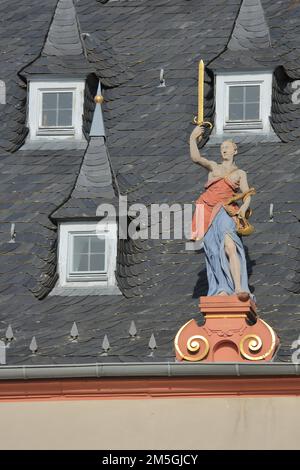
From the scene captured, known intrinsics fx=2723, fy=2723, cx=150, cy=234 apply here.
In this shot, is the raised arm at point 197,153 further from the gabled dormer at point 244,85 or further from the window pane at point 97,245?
the gabled dormer at point 244,85

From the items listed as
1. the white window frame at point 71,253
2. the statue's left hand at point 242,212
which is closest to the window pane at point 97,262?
the white window frame at point 71,253

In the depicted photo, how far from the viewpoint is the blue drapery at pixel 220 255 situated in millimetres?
38781

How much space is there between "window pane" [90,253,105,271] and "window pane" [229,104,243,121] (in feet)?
12.2

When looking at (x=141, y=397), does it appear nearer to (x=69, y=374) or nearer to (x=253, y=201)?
(x=69, y=374)

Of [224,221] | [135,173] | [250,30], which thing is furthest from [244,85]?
[224,221]

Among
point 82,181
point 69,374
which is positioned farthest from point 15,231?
point 69,374

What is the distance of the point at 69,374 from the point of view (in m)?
38.1

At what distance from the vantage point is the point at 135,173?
42406 mm

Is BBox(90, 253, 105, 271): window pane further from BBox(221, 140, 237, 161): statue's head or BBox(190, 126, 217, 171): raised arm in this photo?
BBox(221, 140, 237, 161): statue's head

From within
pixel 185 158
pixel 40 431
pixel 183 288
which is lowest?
pixel 40 431

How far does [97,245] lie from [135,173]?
166cm

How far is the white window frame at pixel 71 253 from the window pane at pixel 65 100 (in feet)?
10.2

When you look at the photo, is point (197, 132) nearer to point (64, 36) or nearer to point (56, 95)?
point (56, 95)

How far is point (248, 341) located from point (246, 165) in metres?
4.91
